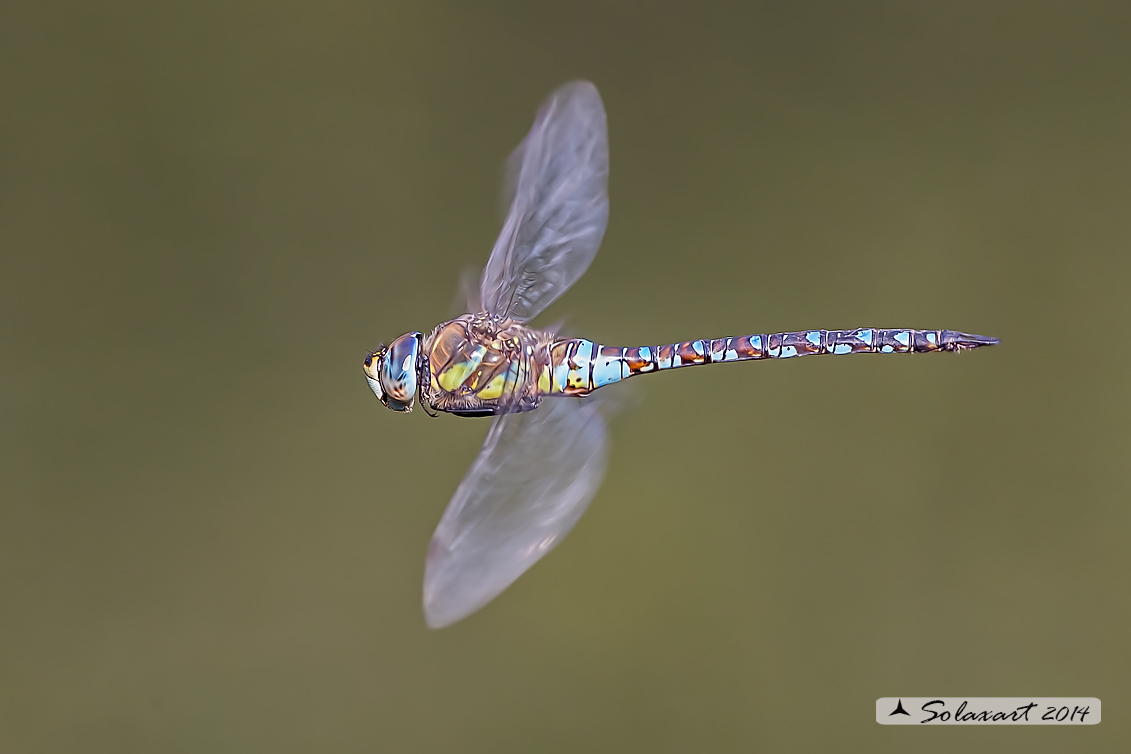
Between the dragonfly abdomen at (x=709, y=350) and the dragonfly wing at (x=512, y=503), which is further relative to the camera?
the dragonfly abdomen at (x=709, y=350)

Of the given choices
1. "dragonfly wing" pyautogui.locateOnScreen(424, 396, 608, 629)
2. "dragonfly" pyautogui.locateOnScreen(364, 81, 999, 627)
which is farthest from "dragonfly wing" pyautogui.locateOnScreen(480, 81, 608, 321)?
"dragonfly wing" pyautogui.locateOnScreen(424, 396, 608, 629)

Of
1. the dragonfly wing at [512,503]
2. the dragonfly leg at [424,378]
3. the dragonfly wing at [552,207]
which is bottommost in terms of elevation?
the dragonfly wing at [512,503]

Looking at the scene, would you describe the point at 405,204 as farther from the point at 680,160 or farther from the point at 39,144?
the point at 39,144

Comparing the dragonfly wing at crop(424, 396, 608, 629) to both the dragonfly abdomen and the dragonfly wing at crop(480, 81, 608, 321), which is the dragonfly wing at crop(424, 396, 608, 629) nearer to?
the dragonfly abdomen

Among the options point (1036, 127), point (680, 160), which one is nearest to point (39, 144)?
point (680, 160)

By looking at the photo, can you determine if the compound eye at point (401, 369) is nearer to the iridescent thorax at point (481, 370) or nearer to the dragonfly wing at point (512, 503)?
the iridescent thorax at point (481, 370)

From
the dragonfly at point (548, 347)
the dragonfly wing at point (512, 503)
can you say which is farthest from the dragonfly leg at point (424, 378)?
the dragonfly wing at point (512, 503)

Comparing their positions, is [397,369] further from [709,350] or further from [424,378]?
[709,350]
